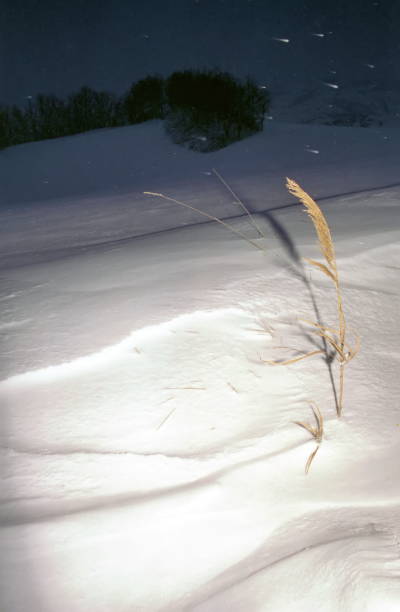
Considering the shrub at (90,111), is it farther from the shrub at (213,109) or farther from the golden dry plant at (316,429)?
the golden dry plant at (316,429)

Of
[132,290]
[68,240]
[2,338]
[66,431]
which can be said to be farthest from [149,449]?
[68,240]

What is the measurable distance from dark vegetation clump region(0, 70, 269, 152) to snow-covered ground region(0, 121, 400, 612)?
6692 millimetres

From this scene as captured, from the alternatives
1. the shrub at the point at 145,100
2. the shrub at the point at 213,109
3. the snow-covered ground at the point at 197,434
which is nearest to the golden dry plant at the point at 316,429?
the snow-covered ground at the point at 197,434

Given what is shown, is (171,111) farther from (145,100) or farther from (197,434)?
(197,434)

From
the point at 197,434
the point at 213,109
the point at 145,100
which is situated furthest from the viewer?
the point at 145,100

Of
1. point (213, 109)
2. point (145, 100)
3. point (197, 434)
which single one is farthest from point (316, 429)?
point (145, 100)

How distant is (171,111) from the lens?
8773 mm

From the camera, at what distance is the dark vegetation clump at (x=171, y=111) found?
27.1 ft

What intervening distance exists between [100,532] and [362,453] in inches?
16.6

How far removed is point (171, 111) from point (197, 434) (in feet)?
27.7

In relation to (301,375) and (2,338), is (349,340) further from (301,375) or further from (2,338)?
(2,338)

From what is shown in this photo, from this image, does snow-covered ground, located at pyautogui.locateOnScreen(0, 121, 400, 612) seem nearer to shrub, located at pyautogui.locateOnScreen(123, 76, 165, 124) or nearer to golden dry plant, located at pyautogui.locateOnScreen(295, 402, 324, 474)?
golden dry plant, located at pyautogui.locateOnScreen(295, 402, 324, 474)

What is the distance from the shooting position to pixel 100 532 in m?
0.77

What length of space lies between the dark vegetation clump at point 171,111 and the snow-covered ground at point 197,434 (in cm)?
669
